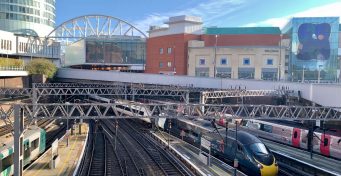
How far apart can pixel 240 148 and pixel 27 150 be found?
17.0 meters

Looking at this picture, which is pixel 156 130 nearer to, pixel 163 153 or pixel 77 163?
pixel 163 153

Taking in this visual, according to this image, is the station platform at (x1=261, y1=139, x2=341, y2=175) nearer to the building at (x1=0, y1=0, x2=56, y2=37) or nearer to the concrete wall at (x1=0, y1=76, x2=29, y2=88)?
the concrete wall at (x1=0, y1=76, x2=29, y2=88)

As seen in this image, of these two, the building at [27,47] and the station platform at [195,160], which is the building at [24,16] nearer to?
the building at [27,47]

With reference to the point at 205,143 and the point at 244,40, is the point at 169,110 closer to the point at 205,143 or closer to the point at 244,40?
the point at 205,143

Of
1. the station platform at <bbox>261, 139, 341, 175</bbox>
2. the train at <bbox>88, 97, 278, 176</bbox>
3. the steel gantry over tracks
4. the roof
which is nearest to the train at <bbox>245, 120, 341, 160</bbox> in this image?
the station platform at <bbox>261, 139, 341, 175</bbox>

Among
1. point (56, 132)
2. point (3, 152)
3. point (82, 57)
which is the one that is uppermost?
point (82, 57)

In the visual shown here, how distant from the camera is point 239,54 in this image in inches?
3004

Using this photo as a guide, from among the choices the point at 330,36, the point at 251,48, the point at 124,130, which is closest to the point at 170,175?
the point at 124,130

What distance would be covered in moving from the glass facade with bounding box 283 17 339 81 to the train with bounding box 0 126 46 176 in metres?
73.2

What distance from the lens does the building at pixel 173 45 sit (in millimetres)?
80438

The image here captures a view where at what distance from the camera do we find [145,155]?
32.6m

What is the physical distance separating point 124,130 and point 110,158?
1607 centimetres

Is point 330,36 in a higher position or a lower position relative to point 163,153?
higher

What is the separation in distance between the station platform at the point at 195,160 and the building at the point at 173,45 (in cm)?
4270
